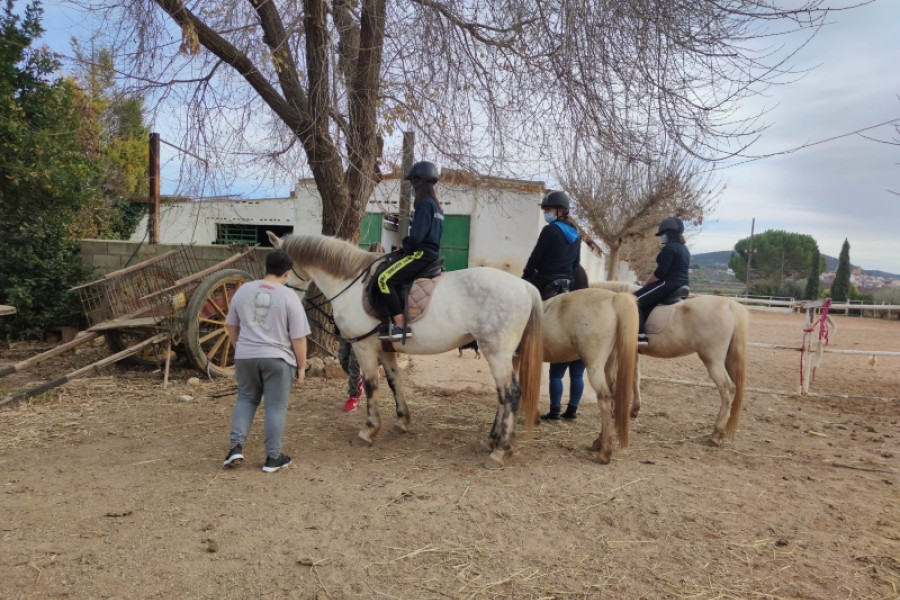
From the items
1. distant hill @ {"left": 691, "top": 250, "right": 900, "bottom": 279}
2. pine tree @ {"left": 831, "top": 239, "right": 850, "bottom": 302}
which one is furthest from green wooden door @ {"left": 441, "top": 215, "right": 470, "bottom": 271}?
pine tree @ {"left": 831, "top": 239, "right": 850, "bottom": 302}

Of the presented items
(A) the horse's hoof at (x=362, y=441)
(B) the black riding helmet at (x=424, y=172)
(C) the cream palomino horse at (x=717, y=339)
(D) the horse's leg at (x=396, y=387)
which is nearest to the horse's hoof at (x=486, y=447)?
(D) the horse's leg at (x=396, y=387)

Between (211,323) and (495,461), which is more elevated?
(211,323)

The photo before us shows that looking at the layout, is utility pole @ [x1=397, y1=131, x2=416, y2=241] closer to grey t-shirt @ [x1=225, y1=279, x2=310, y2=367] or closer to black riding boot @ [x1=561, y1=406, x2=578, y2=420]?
grey t-shirt @ [x1=225, y1=279, x2=310, y2=367]

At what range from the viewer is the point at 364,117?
6266 mm

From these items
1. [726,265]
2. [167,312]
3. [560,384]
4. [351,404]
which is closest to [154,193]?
[167,312]

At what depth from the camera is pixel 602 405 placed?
4.49 metres

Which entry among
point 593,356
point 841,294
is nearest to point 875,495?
point 593,356

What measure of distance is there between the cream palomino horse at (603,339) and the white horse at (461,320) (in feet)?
1.24

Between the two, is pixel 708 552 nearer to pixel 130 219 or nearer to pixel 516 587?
Result: pixel 516 587

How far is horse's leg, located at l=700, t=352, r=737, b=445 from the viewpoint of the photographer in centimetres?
512

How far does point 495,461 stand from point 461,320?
1.17 metres

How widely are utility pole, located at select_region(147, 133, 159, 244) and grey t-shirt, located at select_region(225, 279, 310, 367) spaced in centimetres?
579

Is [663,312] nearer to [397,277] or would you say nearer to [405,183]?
[397,277]

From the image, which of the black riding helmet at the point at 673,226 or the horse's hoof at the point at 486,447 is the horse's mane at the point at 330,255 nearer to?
the horse's hoof at the point at 486,447
